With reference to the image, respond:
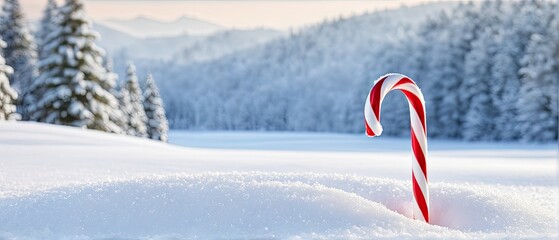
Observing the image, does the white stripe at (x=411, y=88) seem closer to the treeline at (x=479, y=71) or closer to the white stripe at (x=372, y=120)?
the white stripe at (x=372, y=120)

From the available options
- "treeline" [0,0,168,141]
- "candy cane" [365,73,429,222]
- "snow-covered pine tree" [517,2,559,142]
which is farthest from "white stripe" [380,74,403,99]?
"snow-covered pine tree" [517,2,559,142]

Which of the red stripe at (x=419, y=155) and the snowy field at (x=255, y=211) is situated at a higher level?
the red stripe at (x=419, y=155)

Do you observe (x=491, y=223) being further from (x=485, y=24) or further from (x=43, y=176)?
(x=485, y=24)

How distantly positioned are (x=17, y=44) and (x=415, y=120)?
146ft

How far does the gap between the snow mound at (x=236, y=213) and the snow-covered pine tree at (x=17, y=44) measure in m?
41.7

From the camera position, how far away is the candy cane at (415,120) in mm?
4020

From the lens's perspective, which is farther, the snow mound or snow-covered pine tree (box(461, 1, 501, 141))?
snow-covered pine tree (box(461, 1, 501, 141))

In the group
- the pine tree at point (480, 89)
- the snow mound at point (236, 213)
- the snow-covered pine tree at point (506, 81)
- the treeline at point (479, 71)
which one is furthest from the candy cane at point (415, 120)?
the pine tree at point (480, 89)

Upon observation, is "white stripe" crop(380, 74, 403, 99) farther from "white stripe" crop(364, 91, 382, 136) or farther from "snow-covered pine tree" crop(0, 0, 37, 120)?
"snow-covered pine tree" crop(0, 0, 37, 120)

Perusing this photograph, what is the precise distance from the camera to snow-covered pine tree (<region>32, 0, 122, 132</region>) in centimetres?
2377

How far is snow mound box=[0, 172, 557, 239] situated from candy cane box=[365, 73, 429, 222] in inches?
12.8

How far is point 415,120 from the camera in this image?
4438 mm

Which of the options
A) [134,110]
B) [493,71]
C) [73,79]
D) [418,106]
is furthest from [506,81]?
[418,106]

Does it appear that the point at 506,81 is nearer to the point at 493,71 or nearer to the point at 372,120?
the point at 493,71
